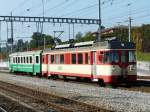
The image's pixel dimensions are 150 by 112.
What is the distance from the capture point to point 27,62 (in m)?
50.6

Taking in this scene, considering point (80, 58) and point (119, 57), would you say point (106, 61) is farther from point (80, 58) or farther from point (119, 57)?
point (80, 58)

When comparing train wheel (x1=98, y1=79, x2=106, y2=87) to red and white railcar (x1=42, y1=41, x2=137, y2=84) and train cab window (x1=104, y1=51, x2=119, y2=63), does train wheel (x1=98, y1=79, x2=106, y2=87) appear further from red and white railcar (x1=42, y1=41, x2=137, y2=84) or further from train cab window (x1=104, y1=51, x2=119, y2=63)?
train cab window (x1=104, y1=51, x2=119, y2=63)

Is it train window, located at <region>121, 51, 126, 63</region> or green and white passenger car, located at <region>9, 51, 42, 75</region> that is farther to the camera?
green and white passenger car, located at <region>9, 51, 42, 75</region>

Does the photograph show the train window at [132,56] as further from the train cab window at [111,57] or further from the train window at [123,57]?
the train cab window at [111,57]

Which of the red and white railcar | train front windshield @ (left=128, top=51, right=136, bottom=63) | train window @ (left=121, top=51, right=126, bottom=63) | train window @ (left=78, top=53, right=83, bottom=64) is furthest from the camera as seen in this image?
train window @ (left=78, top=53, right=83, bottom=64)

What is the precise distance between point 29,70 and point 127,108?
34714mm

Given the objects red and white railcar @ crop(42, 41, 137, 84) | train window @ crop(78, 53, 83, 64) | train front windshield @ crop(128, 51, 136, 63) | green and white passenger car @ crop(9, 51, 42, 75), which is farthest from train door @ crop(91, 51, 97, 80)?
green and white passenger car @ crop(9, 51, 42, 75)

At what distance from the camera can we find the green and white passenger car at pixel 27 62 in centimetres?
4638

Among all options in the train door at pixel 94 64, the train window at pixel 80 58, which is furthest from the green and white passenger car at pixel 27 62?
the train door at pixel 94 64

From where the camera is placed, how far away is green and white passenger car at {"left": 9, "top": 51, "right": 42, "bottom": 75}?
4638cm

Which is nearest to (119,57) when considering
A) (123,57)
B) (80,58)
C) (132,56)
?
(123,57)

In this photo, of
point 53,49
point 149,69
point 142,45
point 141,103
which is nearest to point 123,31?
point 142,45

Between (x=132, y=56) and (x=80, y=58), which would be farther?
(x=80, y=58)

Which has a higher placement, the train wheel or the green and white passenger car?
the green and white passenger car
